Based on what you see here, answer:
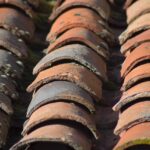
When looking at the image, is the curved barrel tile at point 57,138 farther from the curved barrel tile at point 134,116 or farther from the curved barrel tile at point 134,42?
the curved barrel tile at point 134,42

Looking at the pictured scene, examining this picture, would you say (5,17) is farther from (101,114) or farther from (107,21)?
(101,114)

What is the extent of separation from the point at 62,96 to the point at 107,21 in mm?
1038

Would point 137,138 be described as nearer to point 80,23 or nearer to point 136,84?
point 136,84

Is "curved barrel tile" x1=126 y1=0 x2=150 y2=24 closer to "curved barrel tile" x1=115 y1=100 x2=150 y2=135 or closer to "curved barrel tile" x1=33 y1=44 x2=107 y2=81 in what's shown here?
"curved barrel tile" x1=33 y1=44 x2=107 y2=81

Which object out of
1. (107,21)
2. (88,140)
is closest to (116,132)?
(88,140)

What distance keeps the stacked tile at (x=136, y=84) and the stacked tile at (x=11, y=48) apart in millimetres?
533

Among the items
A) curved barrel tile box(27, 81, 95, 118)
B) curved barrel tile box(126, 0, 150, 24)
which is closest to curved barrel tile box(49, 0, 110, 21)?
curved barrel tile box(126, 0, 150, 24)

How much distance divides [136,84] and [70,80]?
31 centimetres

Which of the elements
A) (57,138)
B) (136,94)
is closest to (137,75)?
(136,94)

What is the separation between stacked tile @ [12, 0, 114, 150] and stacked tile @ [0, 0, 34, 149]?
0.12 metres

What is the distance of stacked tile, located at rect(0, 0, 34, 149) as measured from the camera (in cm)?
270

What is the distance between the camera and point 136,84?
267cm

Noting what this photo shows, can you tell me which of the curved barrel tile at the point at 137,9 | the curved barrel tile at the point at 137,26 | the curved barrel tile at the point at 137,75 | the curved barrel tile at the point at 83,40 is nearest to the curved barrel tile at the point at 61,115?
the curved barrel tile at the point at 137,75

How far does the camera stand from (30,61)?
329 centimetres
